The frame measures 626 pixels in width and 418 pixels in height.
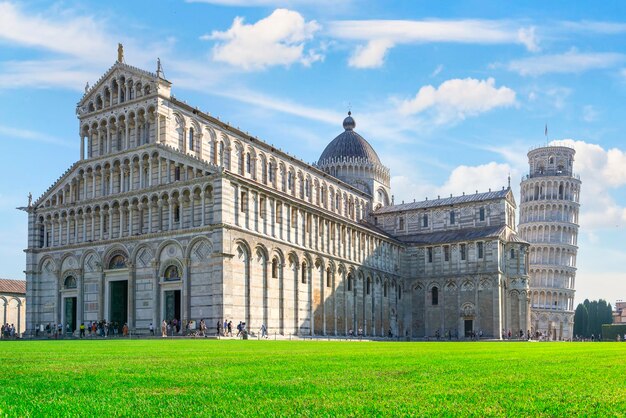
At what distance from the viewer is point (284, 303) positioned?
165 ft

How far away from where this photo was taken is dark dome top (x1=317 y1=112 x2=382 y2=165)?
265ft

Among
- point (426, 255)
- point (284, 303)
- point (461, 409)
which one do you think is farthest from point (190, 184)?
point (461, 409)

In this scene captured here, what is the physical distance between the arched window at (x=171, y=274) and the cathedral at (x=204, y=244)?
15 cm

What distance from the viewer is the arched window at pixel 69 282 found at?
174 feet

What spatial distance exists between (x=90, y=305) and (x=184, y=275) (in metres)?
9.77

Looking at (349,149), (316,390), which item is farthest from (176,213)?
(316,390)

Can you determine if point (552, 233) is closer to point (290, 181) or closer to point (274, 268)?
point (290, 181)

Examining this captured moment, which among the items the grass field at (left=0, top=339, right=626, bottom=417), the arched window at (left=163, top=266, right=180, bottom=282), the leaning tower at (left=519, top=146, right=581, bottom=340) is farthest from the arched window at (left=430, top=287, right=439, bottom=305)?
the grass field at (left=0, top=339, right=626, bottom=417)

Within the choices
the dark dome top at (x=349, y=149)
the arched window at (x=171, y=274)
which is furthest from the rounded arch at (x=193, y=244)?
the dark dome top at (x=349, y=149)

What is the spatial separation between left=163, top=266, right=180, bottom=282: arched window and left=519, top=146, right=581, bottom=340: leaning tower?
70.5m

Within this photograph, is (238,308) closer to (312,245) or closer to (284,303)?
(284,303)

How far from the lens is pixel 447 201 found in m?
76.9

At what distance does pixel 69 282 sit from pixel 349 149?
123ft

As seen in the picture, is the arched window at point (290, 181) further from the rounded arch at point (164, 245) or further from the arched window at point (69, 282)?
the arched window at point (69, 282)
